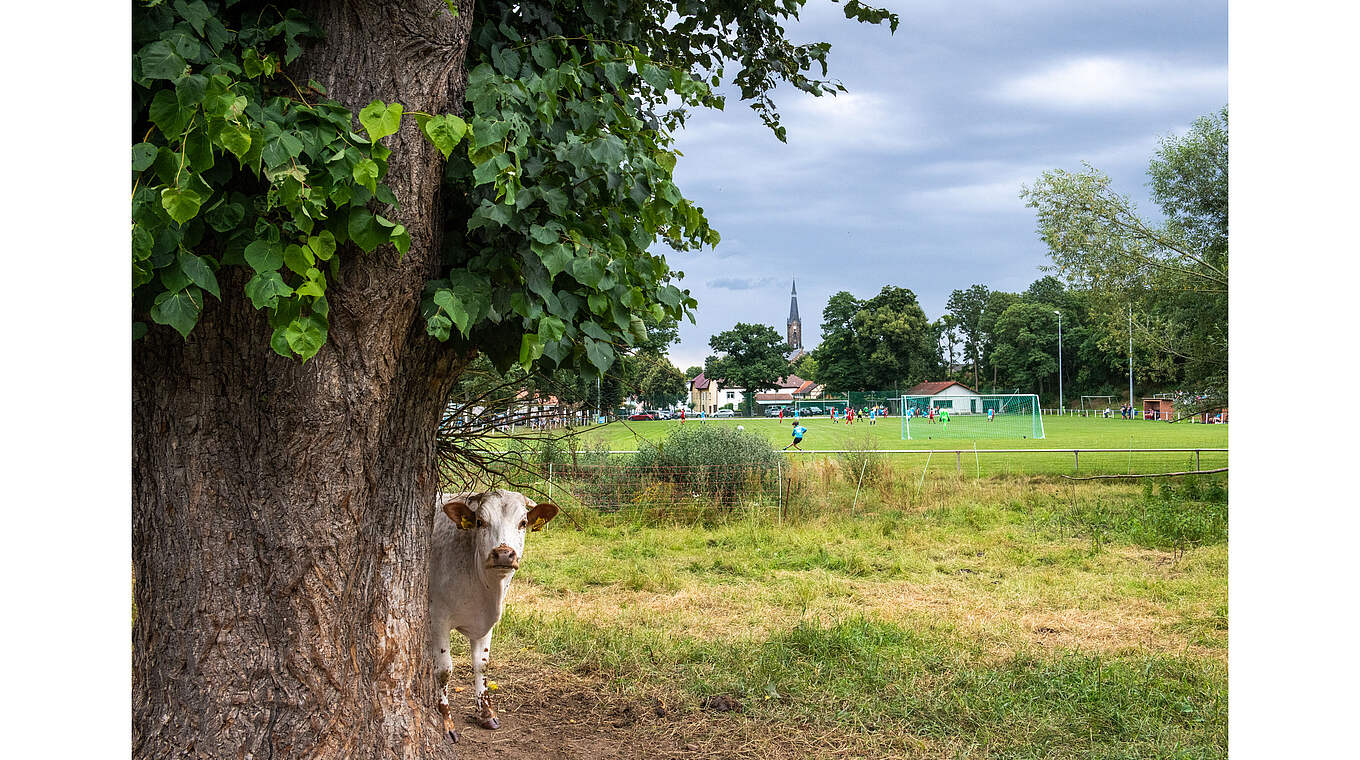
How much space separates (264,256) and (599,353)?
1107mm

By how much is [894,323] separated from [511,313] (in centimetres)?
7651

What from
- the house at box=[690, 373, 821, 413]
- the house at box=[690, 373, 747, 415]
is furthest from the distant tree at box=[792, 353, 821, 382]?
the house at box=[690, 373, 747, 415]

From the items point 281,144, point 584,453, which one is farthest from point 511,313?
point 584,453

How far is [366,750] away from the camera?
3.33 m

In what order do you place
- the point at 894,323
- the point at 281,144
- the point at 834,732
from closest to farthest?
the point at 281,144 < the point at 834,732 < the point at 894,323

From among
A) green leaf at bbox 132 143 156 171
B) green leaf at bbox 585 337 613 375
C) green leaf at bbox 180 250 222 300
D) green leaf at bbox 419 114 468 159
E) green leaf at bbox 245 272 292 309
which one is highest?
green leaf at bbox 419 114 468 159

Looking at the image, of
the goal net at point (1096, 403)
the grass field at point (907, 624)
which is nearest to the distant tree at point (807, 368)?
the goal net at point (1096, 403)

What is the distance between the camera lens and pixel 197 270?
2387 millimetres

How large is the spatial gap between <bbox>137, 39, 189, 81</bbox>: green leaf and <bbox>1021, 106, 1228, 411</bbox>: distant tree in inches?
661

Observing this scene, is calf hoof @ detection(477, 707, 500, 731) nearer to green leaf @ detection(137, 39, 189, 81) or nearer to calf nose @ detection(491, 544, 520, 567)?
calf nose @ detection(491, 544, 520, 567)

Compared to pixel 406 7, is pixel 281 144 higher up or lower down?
lower down

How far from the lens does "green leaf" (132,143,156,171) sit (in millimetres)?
2207

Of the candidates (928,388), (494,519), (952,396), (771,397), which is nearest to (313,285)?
(494,519)

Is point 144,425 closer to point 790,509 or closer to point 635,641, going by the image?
point 635,641
